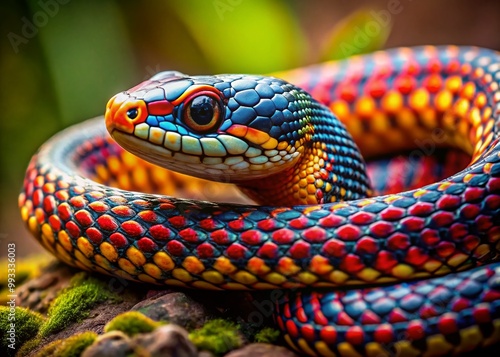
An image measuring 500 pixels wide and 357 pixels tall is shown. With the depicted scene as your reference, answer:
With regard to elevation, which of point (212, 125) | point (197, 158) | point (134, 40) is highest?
point (134, 40)

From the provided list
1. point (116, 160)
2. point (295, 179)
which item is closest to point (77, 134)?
point (116, 160)

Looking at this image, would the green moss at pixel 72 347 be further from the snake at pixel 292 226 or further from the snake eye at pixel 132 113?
the snake eye at pixel 132 113

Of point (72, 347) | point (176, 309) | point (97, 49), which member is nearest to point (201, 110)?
point (176, 309)

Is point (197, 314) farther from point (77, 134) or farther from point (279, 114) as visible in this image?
point (77, 134)

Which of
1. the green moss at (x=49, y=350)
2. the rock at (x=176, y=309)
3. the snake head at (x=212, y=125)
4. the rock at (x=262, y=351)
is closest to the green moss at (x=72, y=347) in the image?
the green moss at (x=49, y=350)

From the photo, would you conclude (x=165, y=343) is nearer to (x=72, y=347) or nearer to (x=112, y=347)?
(x=112, y=347)
